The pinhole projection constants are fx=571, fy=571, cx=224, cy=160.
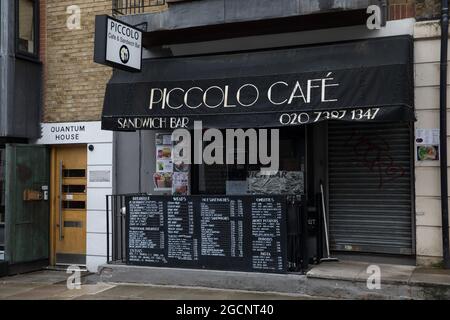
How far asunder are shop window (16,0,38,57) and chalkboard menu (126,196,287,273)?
3921 mm

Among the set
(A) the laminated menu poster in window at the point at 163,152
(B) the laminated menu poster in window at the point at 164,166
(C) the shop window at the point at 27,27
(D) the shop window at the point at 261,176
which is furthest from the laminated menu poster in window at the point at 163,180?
(C) the shop window at the point at 27,27

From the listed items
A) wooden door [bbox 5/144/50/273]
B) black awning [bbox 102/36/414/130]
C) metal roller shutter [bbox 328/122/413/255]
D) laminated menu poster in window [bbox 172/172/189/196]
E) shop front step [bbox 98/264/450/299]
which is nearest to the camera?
shop front step [bbox 98/264/450/299]

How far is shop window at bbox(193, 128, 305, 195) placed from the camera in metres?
8.57

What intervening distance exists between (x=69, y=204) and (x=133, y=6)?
3.87 meters

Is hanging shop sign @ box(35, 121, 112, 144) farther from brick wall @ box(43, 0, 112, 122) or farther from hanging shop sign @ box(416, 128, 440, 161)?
hanging shop sign @ box(416, 128, 440, 161)

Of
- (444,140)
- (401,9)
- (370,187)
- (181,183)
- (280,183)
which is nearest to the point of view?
(444,140)

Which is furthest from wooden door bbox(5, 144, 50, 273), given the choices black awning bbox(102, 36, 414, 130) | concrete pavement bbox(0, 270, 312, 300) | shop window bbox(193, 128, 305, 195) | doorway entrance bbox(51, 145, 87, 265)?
shop window bbox(193, 128, 305, 195)

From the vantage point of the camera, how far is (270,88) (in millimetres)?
8172

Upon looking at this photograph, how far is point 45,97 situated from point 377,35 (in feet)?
20.4

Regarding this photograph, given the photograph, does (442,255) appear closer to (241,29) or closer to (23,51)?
(241,29)

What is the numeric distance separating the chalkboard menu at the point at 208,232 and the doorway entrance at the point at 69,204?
6.77 feet

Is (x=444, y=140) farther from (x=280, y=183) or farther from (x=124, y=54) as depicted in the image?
(x=124, y=54)

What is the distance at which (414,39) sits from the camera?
801cm

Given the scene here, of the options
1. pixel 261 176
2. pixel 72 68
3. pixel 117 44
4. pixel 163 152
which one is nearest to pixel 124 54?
pixel 117 44
